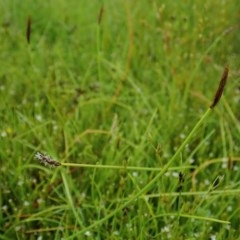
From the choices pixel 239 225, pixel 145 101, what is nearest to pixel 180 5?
pixel 145 101

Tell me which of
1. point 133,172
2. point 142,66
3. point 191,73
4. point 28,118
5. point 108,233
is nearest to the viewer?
point 108,233

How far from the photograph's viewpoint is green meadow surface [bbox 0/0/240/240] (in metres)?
1.66

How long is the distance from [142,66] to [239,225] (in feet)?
3.53

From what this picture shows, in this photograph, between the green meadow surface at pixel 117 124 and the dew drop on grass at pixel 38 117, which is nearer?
the green meadow surface at pixel 117 124

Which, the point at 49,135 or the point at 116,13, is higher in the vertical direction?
the point at 116,13

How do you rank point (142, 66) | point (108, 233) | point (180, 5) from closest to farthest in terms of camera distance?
1. point (108, 233)
2. point (142, 66)
3. point (180, 5)

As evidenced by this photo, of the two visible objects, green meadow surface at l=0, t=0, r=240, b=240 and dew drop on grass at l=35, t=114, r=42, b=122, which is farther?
dew drop on grass at l=35, t=114, r=42, b=122

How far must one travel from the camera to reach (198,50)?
259 cm

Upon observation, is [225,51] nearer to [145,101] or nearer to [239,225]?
[145,101]

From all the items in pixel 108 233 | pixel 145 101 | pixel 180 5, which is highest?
pixel 180 5

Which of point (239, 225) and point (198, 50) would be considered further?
point (198, 50)

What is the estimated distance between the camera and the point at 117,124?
79.7 inches

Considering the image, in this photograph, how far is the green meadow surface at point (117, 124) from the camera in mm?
1657

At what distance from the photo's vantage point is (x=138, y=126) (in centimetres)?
212
